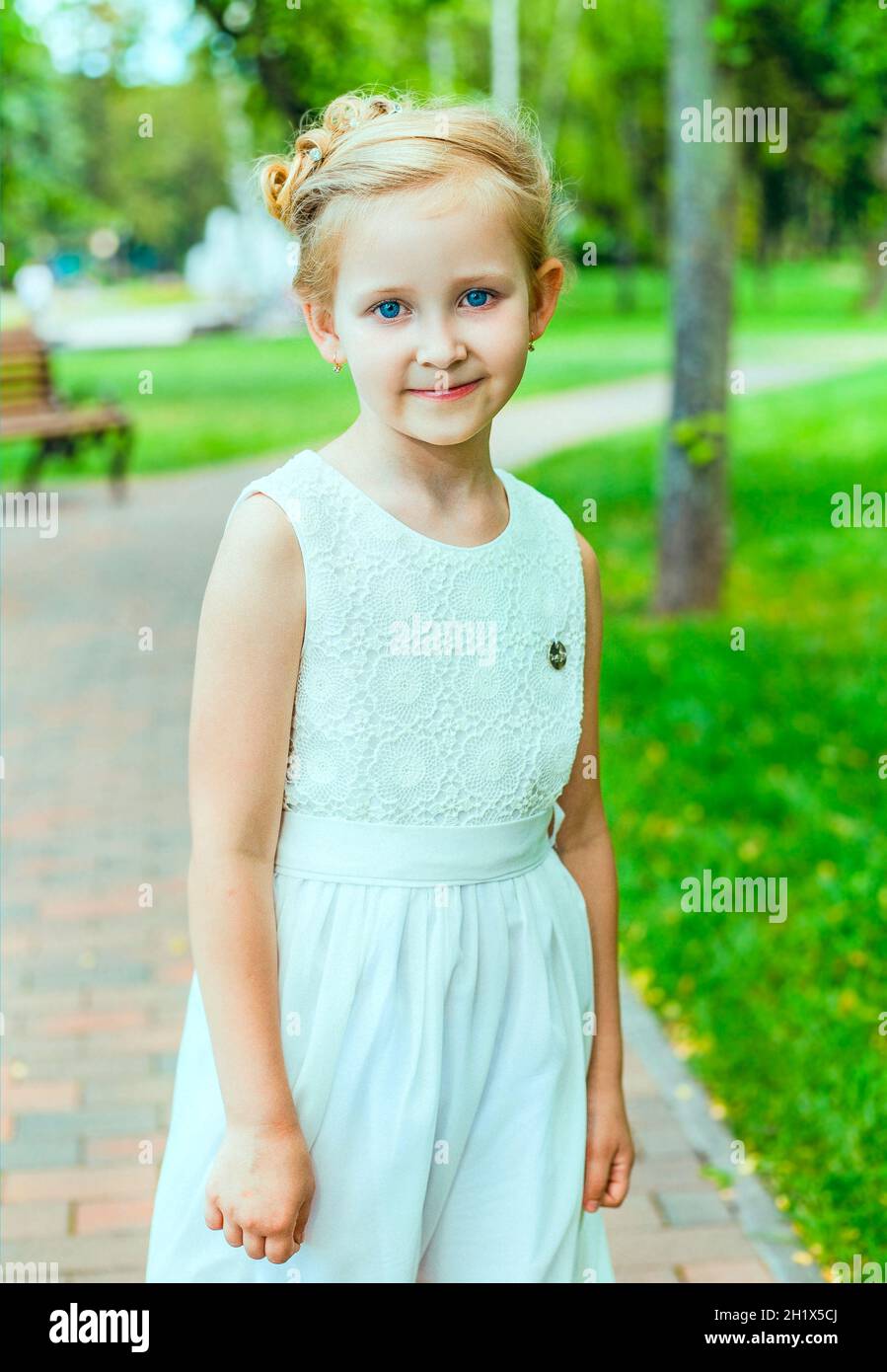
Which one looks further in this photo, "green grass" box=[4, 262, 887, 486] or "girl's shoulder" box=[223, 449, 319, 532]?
"green grass" box=[4, 262, 887, 486]

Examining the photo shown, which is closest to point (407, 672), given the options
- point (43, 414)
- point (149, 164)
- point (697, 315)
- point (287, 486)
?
point (287, 486)

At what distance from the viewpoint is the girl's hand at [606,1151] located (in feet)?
6.42

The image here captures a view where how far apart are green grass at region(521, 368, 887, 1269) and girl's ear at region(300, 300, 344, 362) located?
205 cm

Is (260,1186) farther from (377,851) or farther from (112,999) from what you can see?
(112,999)

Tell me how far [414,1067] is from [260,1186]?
0.20m

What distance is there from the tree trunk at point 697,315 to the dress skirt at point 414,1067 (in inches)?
224

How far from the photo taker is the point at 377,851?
173 cm

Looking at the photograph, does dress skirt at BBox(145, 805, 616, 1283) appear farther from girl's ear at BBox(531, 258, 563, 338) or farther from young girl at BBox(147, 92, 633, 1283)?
girl's ear at BBox(531, 258, 563, 338)

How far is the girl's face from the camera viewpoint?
1.62 meters

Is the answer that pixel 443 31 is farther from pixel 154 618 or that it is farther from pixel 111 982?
pixel 111 982

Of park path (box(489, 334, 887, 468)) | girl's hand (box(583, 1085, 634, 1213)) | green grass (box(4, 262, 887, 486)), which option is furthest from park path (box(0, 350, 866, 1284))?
park path (box(489, 334, 887, 468))

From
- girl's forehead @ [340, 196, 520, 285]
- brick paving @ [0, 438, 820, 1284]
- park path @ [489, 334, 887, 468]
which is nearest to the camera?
girl's forehead @ [340, 196, 520, 285]
